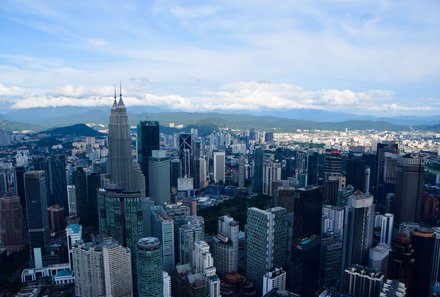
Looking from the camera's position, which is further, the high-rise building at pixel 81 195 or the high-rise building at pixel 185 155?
the high-rise building at pixel 185 155

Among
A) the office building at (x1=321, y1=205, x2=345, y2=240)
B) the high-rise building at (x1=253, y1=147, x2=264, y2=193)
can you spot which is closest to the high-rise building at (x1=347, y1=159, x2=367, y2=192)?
the office building at (x1=321, y1=205, x2=345, y2=240)

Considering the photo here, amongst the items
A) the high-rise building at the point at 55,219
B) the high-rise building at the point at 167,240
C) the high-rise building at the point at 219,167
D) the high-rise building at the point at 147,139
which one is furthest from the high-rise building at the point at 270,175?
the high-rise building at the point at 55,219

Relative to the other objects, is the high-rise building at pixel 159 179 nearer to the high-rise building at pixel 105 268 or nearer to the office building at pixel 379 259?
the high-rise building at pixel 105 268

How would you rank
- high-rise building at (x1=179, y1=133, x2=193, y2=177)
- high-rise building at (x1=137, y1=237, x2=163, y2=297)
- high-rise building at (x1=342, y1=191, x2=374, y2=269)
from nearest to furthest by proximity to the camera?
high-rise building at (x1=137, y1=237, x2=163, y2=297)
high-rise building at (x1=342, y1=191, x2=374, y2=269)
high-rise building at (x1=179, y1=133, x2=193, y2=177)

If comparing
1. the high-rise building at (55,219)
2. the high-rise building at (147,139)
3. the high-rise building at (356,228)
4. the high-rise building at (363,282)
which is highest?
the high-rise building at (147,139)

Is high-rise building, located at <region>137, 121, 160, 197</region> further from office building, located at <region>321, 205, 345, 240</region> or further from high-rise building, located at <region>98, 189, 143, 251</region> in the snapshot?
office building, located at <region>321, 205, 345, 240</region>

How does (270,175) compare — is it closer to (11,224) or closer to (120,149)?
(120,149)
